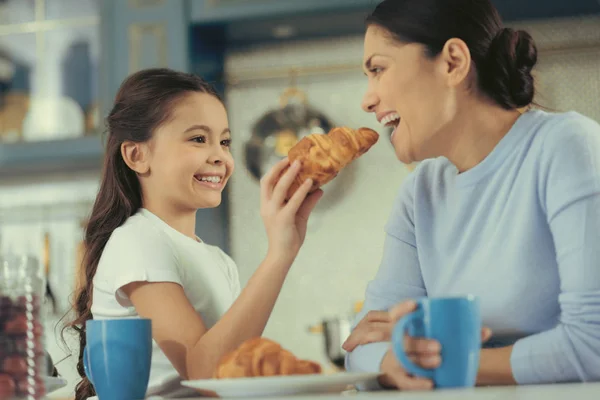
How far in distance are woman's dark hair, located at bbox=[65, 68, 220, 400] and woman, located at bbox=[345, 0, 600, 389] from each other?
38 cm

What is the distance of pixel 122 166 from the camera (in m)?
1.58

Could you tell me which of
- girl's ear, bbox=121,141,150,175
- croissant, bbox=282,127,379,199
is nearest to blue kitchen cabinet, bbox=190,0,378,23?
girl's ear, bbox=121,141,150,175

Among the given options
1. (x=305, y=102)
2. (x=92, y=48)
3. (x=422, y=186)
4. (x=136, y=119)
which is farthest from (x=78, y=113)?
(x=422, y=186)

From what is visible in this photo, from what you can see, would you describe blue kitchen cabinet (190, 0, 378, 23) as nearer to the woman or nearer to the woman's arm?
the woman

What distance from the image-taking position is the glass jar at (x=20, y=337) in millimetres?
874

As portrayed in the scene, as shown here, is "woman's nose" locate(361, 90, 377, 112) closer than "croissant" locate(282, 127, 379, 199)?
No

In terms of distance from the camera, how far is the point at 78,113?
3463 millimetres

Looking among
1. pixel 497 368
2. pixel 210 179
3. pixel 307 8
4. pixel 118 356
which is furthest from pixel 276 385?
pixel 307 8

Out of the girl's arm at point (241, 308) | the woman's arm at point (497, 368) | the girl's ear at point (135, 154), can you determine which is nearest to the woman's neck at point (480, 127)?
the girl's arm at point (241, 308)

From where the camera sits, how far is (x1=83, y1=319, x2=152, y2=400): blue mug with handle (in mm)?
962

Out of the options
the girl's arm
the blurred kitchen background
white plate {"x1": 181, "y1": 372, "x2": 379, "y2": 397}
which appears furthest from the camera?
the blurred kitchen background

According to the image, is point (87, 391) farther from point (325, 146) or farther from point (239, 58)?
point (239, 58)

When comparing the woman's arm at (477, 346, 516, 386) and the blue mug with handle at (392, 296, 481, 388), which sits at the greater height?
the blue mug with handle at (392, 296, 481, 388)

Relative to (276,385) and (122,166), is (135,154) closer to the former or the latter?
(122,166)
